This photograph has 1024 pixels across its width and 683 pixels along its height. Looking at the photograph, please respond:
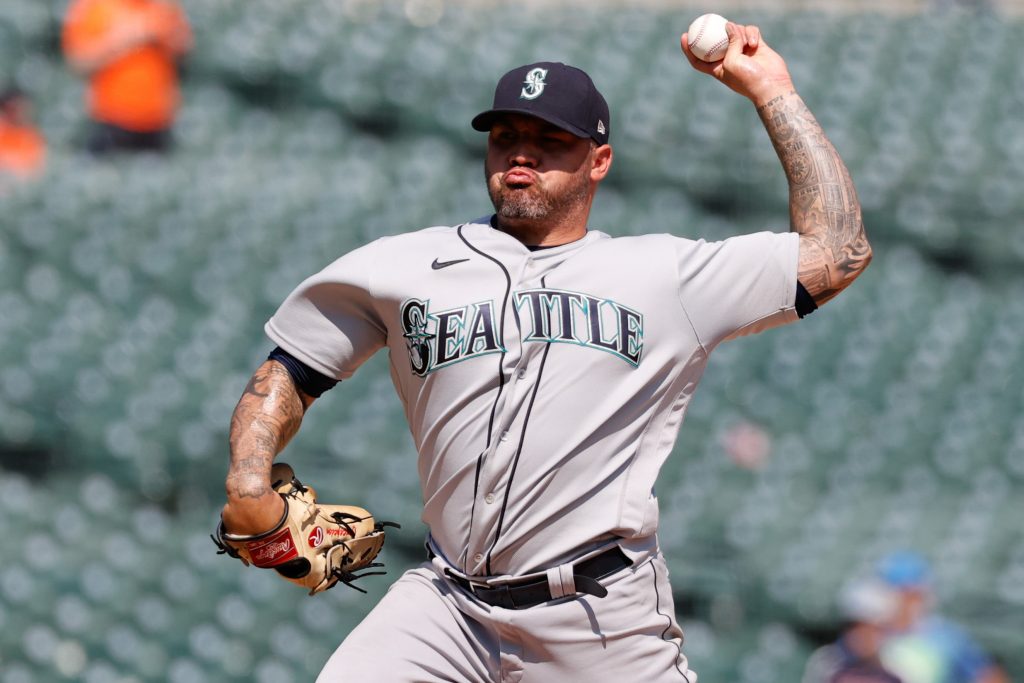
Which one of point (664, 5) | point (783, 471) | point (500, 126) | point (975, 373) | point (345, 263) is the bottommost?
point (783, 471)

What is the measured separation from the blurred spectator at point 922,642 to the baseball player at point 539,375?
8.82 ft

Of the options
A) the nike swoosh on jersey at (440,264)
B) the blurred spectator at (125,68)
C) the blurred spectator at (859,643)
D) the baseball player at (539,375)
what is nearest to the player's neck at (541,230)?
the baseball player at (539,375)

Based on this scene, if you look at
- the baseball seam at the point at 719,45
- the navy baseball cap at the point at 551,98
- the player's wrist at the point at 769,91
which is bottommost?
the navy baseball cap at the point at 551,98

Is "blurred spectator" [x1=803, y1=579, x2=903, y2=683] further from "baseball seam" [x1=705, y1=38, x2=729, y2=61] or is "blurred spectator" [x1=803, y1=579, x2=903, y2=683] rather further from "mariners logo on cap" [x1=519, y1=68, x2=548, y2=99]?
"mariners logo on cap" [x1=519, y1=68, x2=548, y2=99]

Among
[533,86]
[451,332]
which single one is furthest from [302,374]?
[533,86]

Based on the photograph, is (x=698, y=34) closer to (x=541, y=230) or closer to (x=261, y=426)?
(x=541, y=230)

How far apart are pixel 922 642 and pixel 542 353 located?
308 cm

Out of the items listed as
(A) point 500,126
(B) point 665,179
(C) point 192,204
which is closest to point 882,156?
(B) point 665,179

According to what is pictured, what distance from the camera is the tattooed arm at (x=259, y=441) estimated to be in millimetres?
2207

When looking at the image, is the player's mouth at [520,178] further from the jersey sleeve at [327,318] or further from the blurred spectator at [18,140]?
the blurred spectator at [18,140]

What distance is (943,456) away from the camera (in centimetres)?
595

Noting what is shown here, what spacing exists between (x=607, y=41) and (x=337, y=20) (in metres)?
1.48

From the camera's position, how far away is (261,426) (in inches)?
90.9

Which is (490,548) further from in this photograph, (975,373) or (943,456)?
(975,373)
